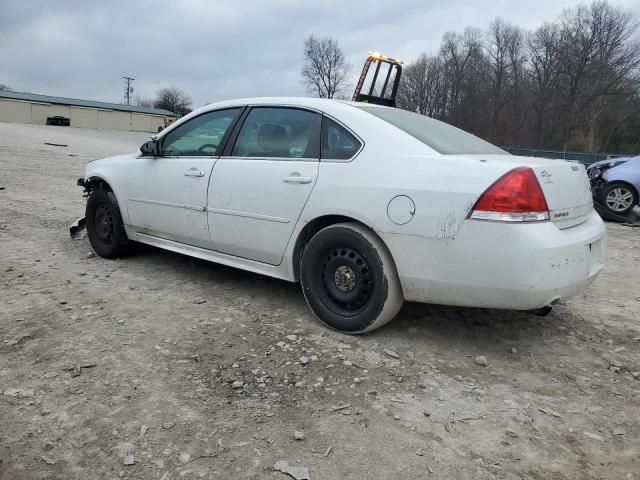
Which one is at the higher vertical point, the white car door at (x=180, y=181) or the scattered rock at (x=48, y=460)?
the white car door at (x=180, y=181)

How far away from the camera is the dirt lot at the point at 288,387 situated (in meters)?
2.14

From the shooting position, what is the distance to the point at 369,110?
3553 mm

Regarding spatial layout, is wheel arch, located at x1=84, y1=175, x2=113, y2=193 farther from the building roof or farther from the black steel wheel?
the building roof

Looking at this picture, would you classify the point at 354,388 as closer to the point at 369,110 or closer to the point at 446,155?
the point at 446,155

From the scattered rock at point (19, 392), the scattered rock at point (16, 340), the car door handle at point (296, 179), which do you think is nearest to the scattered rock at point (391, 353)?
the car door handle at point (296, 179)

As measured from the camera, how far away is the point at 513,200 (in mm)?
2727

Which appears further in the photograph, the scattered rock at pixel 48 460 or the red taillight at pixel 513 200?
the red taillight at pixel 513 200

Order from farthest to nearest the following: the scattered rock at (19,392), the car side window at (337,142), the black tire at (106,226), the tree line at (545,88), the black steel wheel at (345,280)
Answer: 1. the tree line at (545,88)
2. the black tire at (106,226)
3. the car side window at (337,142)
4. the black steel wheel at (345,280)
5. the scattered rock at (19,392)

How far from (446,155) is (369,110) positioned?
78cm

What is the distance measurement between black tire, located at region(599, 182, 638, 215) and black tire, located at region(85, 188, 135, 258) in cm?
830

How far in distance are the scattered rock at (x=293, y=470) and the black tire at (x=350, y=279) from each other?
1.25 m

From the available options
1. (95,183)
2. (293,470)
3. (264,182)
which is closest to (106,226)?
(95,183)

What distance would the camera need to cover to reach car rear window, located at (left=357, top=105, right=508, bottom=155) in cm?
323

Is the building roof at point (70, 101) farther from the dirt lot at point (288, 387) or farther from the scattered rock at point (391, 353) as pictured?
the scattered rock at point (391, 353)
